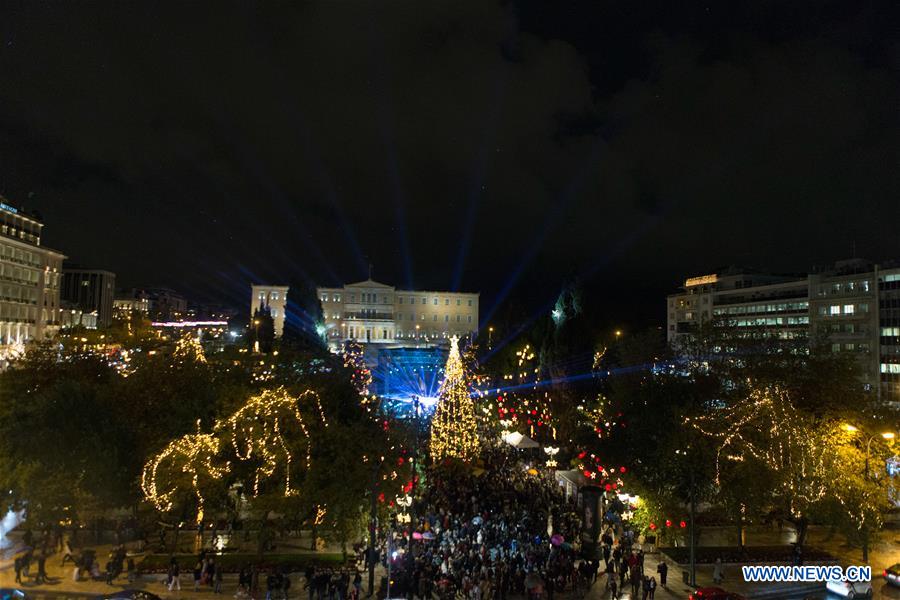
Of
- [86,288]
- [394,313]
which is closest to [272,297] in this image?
[394,313]

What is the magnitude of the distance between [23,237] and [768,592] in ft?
246

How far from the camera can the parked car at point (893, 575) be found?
20.1 m

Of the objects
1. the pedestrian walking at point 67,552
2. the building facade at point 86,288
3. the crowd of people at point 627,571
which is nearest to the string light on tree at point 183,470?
the pedestrian walking at point 67,552

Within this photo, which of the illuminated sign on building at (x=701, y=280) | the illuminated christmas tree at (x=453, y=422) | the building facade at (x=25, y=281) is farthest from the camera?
the illuminated sign on building at (x=701, y=280)

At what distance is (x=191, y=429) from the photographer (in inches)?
861

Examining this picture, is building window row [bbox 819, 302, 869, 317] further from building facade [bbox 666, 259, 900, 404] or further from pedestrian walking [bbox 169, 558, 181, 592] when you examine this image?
pedestrian walking [bbox 169, 558, 181, 592]

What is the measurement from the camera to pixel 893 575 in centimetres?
2019

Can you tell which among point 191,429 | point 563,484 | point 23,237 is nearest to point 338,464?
point 191,429

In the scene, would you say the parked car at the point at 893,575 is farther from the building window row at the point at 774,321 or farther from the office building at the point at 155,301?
the office building at the point at 155,301

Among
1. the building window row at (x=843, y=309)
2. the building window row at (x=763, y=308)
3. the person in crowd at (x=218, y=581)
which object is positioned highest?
the building window row at (x=763, y=308)

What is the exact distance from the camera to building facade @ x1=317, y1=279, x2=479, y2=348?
115m

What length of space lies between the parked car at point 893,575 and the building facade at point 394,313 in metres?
93.4

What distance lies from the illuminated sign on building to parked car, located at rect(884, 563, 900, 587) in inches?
3008

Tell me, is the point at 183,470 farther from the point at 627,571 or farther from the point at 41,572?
the point at 627,571
